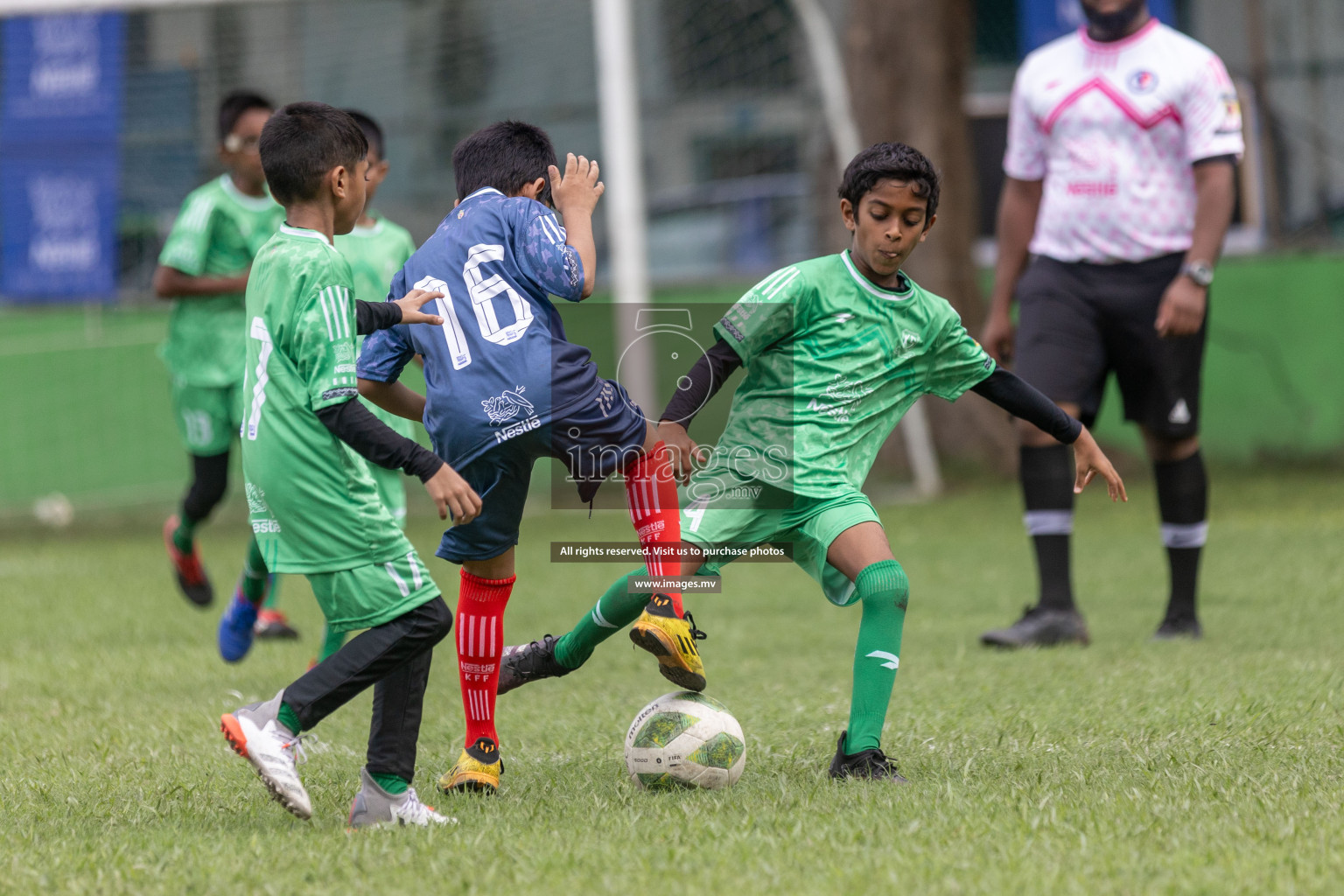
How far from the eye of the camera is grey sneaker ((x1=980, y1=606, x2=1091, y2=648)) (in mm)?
6012

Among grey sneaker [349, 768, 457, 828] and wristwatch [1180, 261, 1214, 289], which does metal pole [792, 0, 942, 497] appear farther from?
grey sneaker [349, 768, 457, 828]

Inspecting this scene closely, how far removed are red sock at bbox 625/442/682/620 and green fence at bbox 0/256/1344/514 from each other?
9848 mm

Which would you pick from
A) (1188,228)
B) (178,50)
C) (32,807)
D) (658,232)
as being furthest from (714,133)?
(32,807)

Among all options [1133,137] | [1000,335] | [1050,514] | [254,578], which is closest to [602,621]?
[254,578]

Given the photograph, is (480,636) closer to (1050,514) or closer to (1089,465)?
(1089,465)

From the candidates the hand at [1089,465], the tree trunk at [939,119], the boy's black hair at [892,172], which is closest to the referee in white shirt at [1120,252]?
the hand at [1089,465]

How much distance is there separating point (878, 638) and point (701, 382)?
0.78 metres

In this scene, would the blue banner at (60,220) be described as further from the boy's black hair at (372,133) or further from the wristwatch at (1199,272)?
the wristwatch at (1199,272)

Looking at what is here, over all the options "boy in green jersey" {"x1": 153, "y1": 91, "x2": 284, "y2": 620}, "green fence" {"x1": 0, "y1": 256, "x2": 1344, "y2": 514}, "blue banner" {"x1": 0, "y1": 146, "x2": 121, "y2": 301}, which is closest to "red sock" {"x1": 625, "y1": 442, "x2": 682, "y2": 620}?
"boy in green jersey" {"x1": 153, "y1": 91, "x2": 284, "y2": 620}

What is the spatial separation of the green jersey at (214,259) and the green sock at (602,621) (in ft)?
10.4

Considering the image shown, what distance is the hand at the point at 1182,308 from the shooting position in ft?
19.2

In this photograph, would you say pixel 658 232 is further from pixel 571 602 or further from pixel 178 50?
pixel 571 602

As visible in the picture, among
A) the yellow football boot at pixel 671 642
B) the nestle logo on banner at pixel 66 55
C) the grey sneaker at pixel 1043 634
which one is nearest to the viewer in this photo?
the yellow football boot at pixel 671 642

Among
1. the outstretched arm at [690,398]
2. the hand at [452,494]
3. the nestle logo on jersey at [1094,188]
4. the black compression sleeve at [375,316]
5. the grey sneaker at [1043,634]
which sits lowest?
the grey sneaker at [1043,634]
